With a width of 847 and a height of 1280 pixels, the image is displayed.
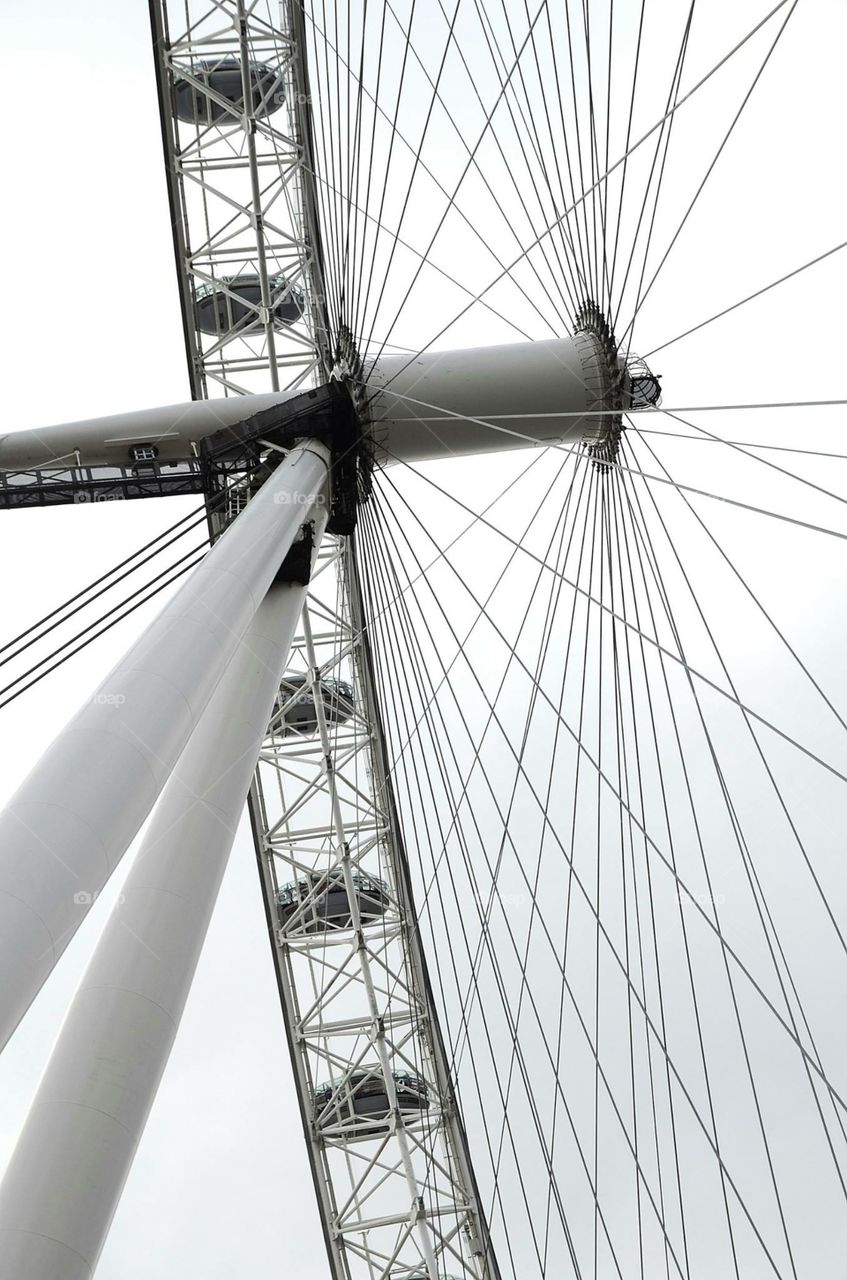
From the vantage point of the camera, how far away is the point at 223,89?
2377cm

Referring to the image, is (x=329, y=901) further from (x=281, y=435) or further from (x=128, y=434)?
(x=281, y=435)

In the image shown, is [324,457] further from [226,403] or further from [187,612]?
[187,612]

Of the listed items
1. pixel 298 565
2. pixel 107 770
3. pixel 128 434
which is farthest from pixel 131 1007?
pixel 128 434

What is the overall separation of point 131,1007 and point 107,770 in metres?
2.89

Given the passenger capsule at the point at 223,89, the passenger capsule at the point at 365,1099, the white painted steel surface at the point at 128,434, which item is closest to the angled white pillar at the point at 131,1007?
the white painted steel surface at the point at 128,434

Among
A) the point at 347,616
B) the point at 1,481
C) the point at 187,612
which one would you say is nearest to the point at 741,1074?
the point at 347,616

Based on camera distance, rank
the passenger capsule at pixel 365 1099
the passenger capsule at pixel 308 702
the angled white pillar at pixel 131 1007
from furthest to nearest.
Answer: the passenger capsule at pixel 308 702, the passenger capsule at pixel 365 1099, the angled white pillar at pixel 131 1007

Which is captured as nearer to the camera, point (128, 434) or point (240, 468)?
point (240, 468)

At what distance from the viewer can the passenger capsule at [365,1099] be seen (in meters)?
26.2

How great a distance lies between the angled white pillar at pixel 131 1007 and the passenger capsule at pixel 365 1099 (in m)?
16.4

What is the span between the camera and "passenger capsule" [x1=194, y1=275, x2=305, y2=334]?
24391mm

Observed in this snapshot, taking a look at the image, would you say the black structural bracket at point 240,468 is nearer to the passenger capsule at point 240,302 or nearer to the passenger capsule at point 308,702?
the passenger capsule at point 240,302

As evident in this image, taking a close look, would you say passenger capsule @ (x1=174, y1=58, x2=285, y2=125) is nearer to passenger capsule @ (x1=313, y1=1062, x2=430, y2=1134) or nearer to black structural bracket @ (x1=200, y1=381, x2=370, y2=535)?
black structural bracket @ (x1=200, y1=381, x2=370, y2=535)

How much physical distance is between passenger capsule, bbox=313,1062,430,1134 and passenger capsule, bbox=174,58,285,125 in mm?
18762
